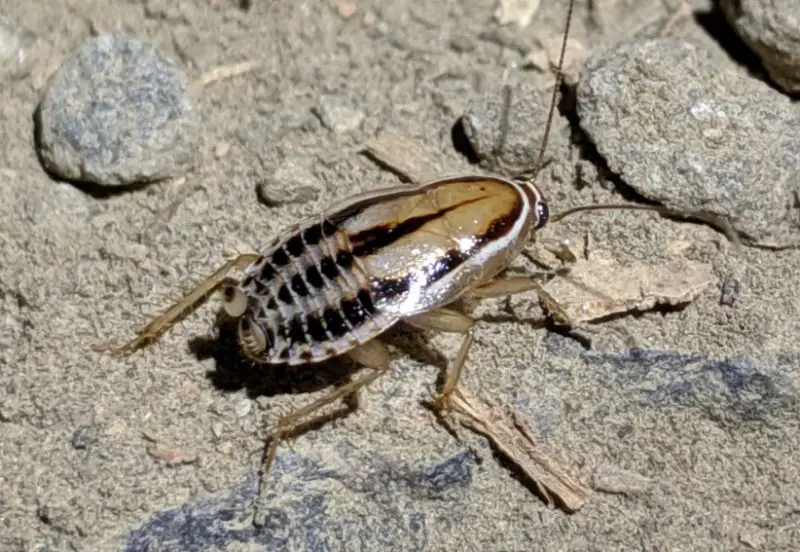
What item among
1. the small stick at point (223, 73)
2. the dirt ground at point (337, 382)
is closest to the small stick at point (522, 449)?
the dirt ground at point (337, 382)

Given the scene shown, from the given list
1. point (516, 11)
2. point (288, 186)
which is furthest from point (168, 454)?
point (516, 11)

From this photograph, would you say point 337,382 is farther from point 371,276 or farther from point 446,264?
point 446,264

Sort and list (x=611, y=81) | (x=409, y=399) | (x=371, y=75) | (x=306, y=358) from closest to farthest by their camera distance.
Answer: (x=306, y=358), (x=409, y=399), (x=611, y=81), (x=371, y=75)

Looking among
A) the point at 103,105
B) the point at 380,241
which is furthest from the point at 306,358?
the point at 103,105

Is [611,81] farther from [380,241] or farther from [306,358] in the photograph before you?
[306,358]

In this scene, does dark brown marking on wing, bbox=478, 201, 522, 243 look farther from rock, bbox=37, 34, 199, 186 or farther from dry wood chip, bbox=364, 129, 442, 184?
rock, bbox=37, 34, 199, 186
